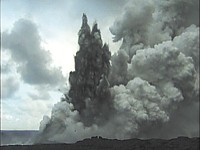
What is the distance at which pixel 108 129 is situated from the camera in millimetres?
44094

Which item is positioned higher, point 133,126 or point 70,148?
point 133,126

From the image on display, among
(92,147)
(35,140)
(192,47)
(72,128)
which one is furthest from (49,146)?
(192,47)

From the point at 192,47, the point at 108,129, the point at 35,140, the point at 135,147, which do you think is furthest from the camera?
the point at 35,140

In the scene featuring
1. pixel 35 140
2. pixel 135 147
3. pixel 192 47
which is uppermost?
pixel 192 47

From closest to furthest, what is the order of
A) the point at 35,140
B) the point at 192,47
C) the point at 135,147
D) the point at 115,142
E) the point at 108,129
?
the point at 135,147, the point at 115,142, the point at 192,47, the point at 108,129, the point at 35,140

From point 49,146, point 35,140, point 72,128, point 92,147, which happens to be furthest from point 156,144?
point 35,140

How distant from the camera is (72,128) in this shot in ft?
148

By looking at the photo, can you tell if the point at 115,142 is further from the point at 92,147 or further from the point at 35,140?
the point at 35,140

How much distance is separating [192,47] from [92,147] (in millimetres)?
13529

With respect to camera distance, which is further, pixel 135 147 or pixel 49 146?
pixel 49 146

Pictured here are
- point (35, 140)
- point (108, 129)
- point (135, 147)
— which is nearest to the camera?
point (135, 147)

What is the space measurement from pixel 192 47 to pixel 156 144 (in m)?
10.9

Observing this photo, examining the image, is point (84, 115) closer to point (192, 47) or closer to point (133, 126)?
point (133, 126)

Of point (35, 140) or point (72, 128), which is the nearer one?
point (72, 128)
